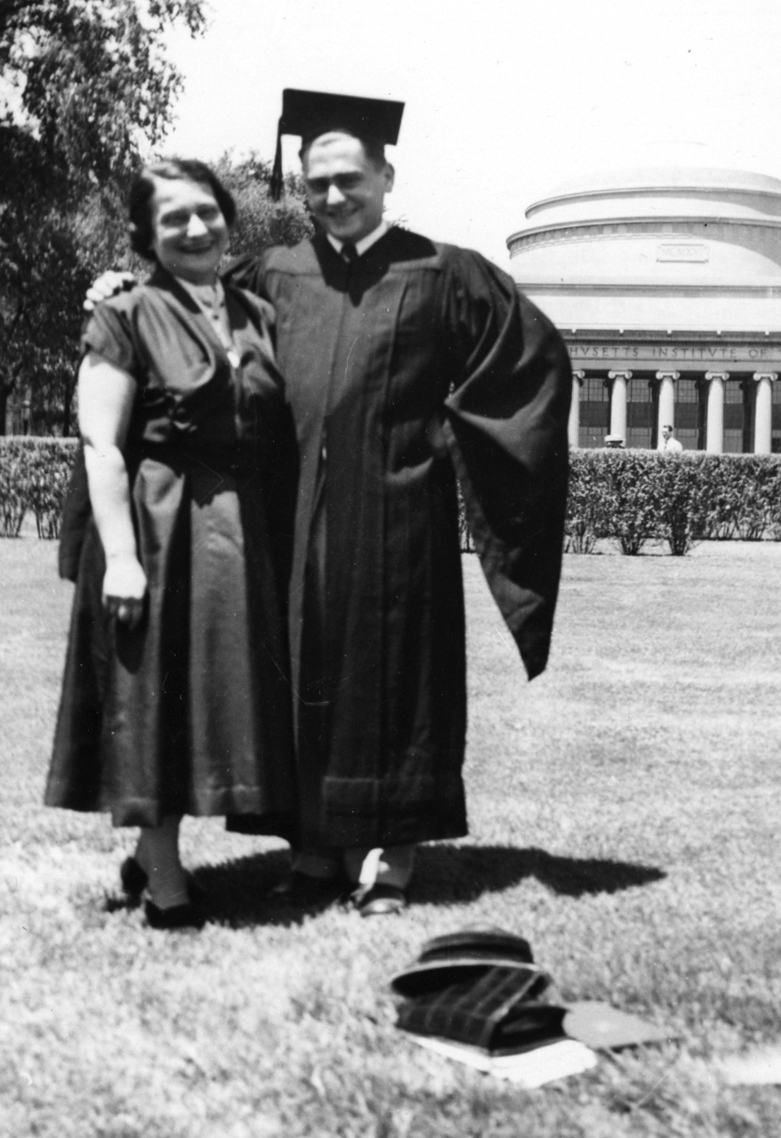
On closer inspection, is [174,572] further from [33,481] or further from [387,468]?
[33,481]

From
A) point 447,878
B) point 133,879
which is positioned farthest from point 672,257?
point 133,879

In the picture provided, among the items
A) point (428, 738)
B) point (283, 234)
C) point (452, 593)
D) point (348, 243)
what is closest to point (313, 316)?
point (348, 243)

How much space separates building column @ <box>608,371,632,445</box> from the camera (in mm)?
59719

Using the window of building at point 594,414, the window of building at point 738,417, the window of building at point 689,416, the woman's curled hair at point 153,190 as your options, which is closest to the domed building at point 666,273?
the window of building at point 738,417

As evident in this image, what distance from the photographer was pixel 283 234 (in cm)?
3994

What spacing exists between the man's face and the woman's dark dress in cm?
44

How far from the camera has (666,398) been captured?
61.1 meters

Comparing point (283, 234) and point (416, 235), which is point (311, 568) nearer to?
point (416, 235)

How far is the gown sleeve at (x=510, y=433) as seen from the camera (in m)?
4.34

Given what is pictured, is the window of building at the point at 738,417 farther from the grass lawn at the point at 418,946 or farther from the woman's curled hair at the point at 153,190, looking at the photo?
the woman's curled hair at the point at 153,190

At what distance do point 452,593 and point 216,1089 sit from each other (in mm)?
1676

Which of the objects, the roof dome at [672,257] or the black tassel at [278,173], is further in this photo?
the roof dome at [672,257]

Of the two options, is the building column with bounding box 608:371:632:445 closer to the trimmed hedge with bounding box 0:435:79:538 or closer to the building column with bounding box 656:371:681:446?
the building column with bounding box 656:371:681:446

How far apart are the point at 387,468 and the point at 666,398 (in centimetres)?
5812
